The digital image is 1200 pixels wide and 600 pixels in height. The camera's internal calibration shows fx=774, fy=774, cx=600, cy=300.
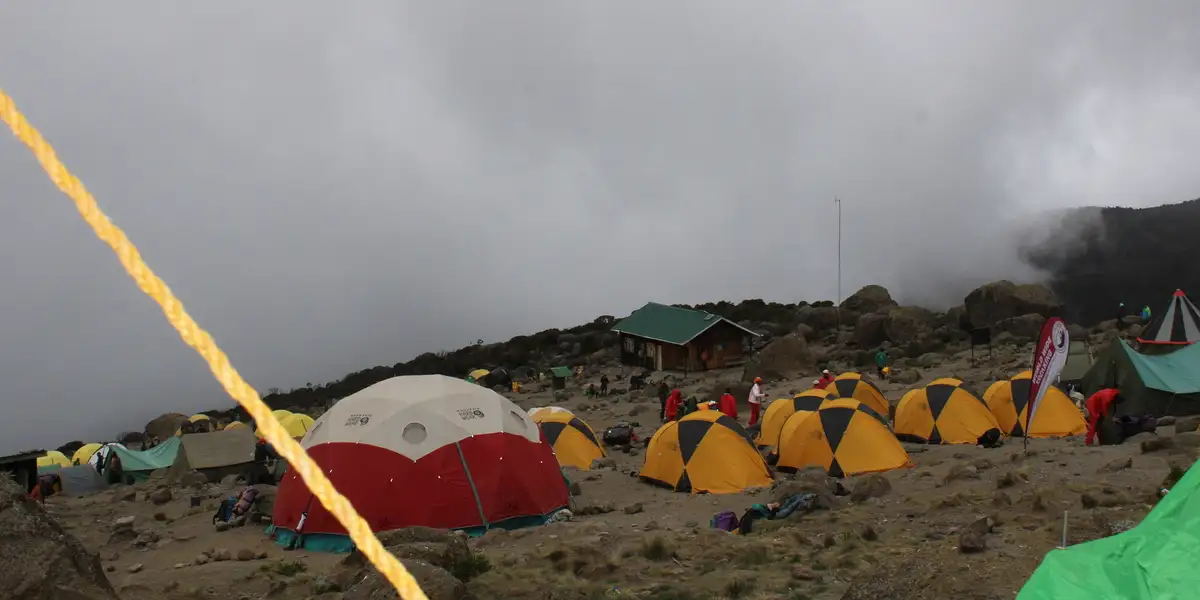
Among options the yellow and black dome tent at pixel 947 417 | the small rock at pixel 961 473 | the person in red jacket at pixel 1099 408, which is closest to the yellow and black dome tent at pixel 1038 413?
the yellow and black dome tent at pixel 947 417

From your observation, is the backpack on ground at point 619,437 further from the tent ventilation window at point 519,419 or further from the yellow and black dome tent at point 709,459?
the tent ventilation window at point 519,419

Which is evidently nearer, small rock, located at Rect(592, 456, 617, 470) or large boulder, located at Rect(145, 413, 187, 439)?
small rock, located at Rect(592, 456, 617, 470)

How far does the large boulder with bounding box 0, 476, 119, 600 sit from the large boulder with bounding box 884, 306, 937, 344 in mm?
40204

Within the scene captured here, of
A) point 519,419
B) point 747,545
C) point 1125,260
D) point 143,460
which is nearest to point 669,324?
point 143,460

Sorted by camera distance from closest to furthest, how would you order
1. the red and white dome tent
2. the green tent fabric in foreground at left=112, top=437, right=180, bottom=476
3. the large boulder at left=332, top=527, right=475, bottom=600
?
the large boulder at left=332, top=527, right=475, bottom=600, the red and white dome tent, the green tent fabric in foreground at left=112, top=437, right=180, bottom=476

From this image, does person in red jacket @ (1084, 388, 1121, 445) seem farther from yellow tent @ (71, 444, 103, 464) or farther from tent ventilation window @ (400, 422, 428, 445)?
yellow tent @ (71, 444, 103, 464)

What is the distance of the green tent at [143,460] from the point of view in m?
25.6

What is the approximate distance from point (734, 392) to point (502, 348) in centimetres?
3650

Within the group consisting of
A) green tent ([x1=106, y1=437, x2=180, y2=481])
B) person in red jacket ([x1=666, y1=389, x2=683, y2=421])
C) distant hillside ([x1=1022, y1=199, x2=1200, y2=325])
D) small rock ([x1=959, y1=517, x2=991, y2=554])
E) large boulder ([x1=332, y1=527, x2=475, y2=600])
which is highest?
distant hillside ([x1=1022, y1=199, x2=1200, y2=325])

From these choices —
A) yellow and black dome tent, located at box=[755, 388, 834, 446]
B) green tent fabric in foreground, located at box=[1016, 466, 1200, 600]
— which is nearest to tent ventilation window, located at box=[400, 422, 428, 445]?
green tent fabric in foreground, located at box=[1016, 466, 1200, 600]

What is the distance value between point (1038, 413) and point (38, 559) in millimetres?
18763

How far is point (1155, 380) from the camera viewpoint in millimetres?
17641

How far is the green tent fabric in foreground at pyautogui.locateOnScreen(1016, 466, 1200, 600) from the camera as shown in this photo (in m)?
3.63

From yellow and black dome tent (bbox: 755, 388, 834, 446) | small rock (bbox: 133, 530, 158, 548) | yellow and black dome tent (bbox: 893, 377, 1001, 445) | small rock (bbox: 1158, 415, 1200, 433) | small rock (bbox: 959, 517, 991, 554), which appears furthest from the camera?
yellow and black dome tent (bbox: 755, 388, 834, 446)
